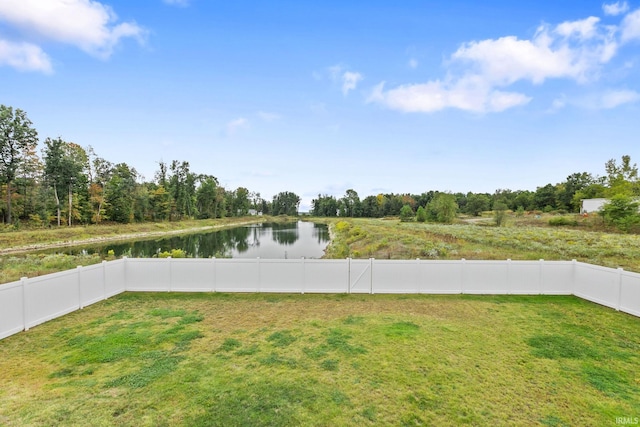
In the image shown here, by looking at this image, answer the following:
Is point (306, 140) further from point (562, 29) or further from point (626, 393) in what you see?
point (626, 393)

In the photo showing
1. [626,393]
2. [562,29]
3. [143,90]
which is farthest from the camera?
[143,90]

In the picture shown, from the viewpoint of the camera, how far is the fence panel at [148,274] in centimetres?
943

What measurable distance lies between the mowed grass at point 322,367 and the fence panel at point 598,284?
629 millimetres

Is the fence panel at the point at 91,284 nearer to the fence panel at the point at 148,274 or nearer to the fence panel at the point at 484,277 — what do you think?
the fence panel at the point at 148,274

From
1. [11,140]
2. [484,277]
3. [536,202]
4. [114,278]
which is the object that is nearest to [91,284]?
[114,278]

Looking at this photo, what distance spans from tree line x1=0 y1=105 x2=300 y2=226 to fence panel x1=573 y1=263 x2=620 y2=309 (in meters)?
48.0

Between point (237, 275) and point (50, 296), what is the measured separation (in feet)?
15.0

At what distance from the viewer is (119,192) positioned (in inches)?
1754

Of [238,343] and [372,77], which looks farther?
[372,77]

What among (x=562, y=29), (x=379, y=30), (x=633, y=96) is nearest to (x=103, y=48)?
(x=379, y=30)

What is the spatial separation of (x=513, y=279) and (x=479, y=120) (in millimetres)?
16636

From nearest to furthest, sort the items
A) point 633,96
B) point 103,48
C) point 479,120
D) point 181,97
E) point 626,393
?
point 626,393 → point 103,48 → point 633,96 → point 181,97 → point 479,120

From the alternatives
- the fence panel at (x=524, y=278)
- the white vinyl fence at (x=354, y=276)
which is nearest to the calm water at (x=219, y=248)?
the white vinyl fence at (x=354, y=276)

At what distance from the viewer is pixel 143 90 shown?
709 inches
